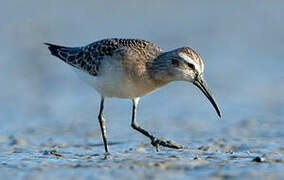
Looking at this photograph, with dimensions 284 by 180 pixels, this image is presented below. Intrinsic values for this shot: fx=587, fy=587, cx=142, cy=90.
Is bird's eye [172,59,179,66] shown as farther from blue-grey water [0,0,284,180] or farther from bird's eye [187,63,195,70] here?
blue-grey water [0,0,284,180]

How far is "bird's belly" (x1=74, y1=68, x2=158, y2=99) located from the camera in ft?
24.9

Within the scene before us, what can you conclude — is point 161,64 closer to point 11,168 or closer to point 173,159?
point 173,159

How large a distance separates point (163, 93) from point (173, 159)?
5058mm

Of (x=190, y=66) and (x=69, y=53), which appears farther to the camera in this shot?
(x=69, y=53)

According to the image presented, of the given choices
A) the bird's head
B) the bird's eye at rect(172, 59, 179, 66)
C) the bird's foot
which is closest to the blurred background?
the bird's foot

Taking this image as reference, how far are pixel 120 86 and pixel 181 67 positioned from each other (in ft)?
2.76

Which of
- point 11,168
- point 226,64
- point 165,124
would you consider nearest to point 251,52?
point 226,64

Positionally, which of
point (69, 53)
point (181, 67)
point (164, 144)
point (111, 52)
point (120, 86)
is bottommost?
point (164, 144)

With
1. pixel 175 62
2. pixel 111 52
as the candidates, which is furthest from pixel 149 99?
pixel 175 62

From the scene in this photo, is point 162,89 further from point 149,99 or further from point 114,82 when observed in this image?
point 114,82

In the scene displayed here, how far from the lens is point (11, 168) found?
618cm

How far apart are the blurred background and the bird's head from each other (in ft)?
4.14

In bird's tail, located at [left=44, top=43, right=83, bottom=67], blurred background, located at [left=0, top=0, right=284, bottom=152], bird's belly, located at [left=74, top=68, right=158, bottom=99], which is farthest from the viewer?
blurred background, located at [left=0, top=0, right=284, bottom=152]

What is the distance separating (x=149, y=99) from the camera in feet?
36.8
